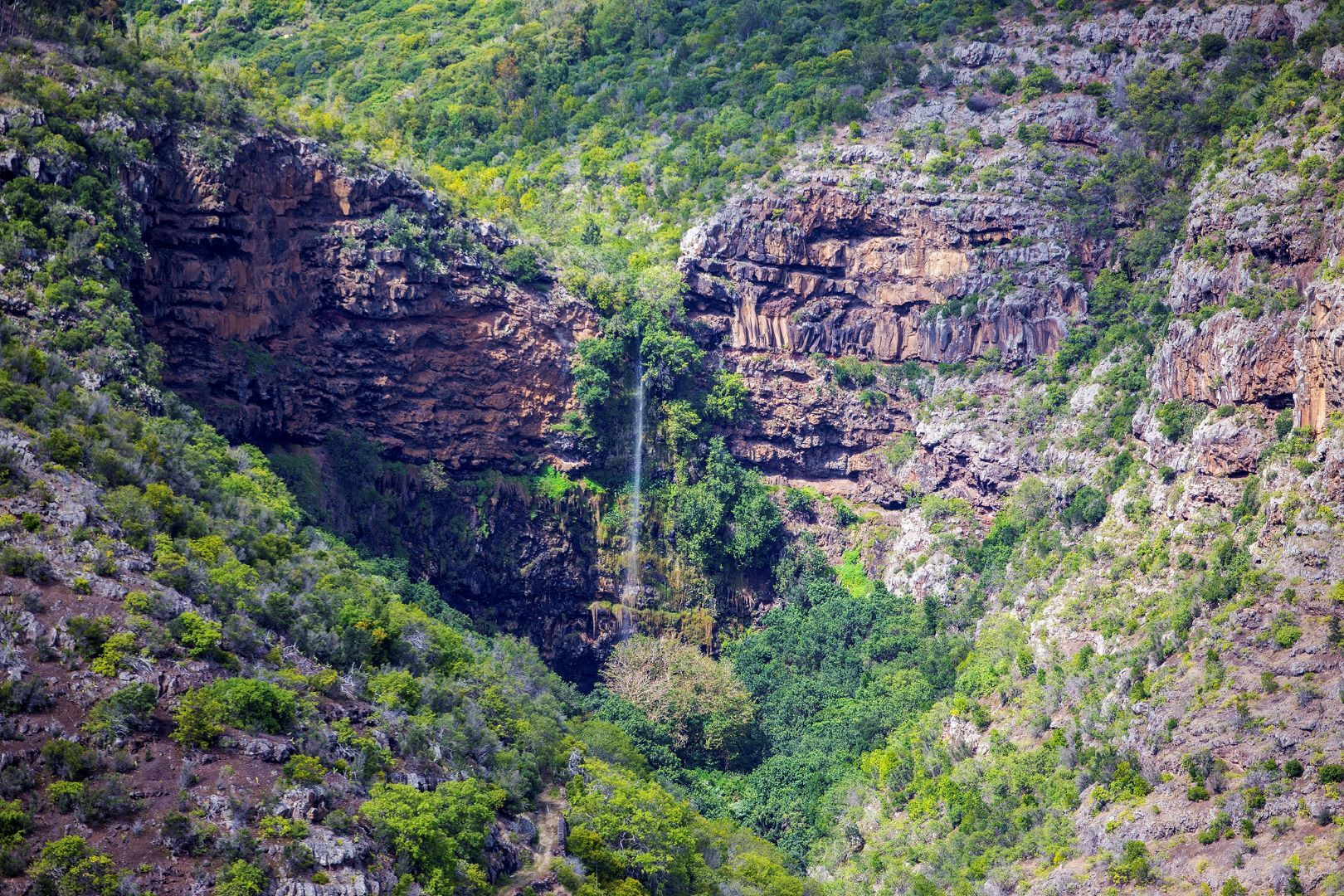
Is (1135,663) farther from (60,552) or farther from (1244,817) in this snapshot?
(60,552)

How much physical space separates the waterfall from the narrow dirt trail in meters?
34.5

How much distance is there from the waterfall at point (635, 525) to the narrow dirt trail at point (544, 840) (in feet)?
113

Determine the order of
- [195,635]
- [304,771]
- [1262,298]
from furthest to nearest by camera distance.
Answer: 1. [1262,298]
2. [195,635]
3. [304,771]

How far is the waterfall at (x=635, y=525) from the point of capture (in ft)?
389

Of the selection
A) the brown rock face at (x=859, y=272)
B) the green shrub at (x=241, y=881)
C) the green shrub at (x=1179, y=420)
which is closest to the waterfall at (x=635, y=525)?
the brown rock face at (x=859, y=272)

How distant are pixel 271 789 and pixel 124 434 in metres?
21.3

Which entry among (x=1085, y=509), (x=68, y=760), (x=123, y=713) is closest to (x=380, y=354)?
(x=1085, y=509)

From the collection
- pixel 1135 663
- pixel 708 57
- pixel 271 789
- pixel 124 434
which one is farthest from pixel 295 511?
pixel 708 57

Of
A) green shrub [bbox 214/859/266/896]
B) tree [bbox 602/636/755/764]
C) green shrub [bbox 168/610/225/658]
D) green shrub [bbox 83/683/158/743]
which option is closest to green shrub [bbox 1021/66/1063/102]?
tree [bbox 602/636/755/764]

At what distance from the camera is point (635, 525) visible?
120 meters

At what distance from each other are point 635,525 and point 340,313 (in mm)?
23389

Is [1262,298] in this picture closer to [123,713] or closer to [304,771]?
[304,771]

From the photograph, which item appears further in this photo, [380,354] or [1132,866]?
[380,354]

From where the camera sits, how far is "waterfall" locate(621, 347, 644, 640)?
11856 cm
